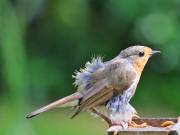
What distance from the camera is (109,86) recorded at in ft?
21.9

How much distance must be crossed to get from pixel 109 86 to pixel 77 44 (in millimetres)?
5699

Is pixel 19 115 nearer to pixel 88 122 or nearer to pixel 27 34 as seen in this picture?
pixel 88 122

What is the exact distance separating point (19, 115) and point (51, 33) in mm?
2937

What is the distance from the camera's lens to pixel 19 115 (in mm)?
9977

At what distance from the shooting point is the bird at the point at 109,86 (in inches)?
257

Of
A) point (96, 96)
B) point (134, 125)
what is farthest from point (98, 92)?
point (134, 125)

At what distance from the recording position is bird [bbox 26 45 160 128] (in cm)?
652

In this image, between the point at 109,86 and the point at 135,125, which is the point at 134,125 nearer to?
the point at 135,125

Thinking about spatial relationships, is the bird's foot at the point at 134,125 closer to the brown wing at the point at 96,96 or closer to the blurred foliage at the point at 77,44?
the brown wing at the point at 96,96

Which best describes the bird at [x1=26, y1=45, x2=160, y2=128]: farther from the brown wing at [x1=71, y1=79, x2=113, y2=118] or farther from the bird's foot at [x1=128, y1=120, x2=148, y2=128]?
the bird's foot at [x1=128, y1=120, x2=148, y2=128]

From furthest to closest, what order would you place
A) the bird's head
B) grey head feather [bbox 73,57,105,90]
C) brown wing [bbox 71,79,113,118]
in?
1. the bird's head
2. grey head feather [bbox 73,57,105,90]
3. brown wing [bbox 71,79,113,118]

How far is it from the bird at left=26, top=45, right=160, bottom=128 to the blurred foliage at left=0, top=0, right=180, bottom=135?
4004mm

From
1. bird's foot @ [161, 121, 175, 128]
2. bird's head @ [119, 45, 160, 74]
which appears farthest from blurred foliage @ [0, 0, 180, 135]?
bird's foot @ [161, 121, 175, 128]

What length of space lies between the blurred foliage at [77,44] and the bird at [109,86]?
158 inches
